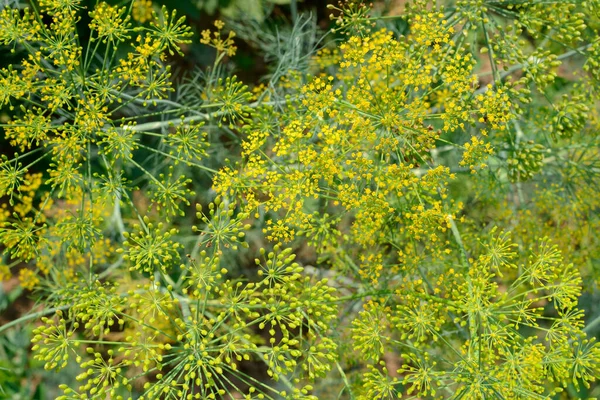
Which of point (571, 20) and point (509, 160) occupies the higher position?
point (571, 20)

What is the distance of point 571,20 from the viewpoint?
3.42 m

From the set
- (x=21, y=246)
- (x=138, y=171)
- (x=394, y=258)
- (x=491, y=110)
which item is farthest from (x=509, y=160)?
(x=138, y=171)

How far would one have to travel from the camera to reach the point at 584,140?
4188mm

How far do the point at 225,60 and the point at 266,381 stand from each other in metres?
3.94

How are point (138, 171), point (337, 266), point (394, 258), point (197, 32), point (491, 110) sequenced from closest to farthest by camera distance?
point (491, 110) → point (337, 266) → point (394, 258) → point (138, 171) → point (197, 32)

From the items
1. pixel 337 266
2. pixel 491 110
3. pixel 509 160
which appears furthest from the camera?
pixel 337 266

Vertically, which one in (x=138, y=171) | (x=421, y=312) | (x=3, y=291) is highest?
(x=421, y=312)

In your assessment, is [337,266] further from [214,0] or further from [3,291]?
[3,291]

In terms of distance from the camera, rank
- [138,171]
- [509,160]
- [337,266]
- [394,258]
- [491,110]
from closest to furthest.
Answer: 1. [491,110]
2. [509,160]
3. [337,266]
4. [394,258]
5. [138,171]

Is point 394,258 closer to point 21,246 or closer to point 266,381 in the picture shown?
point 266,381

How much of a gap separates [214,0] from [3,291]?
12.9 ft

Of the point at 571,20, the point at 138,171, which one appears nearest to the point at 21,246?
the point at 138,171

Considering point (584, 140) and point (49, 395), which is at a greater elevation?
point (584, 140)

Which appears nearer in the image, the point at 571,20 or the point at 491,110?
the point at 491,110
